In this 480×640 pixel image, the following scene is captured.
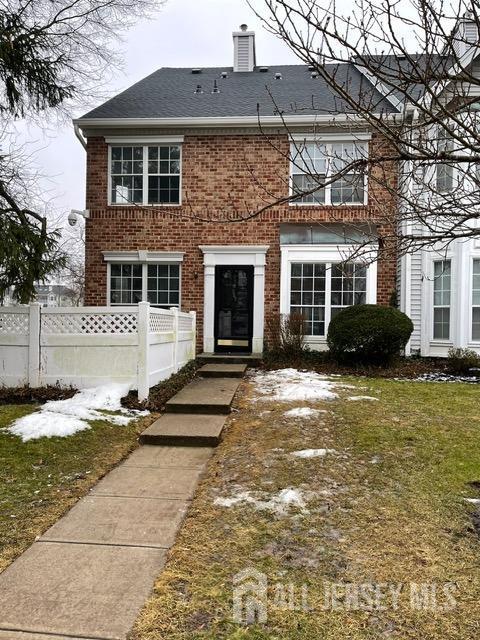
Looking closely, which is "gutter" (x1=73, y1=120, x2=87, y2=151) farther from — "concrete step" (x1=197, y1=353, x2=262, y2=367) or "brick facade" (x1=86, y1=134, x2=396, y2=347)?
"concrete step" (x1=197, y1=353, x2=262, y2=367)

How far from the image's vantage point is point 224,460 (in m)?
4.59

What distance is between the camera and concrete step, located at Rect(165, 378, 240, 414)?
255 inches

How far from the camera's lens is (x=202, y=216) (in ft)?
37.2

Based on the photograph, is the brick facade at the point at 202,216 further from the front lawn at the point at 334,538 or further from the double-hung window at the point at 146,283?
the front lawn at the point at 334,538

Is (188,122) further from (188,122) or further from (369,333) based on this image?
(369,333)

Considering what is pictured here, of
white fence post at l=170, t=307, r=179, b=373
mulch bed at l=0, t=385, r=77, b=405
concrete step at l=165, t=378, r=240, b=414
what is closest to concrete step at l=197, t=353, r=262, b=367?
white fence post at l=170, t=307, r=179, b=373

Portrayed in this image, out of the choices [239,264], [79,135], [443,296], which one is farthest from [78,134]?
[443,296]

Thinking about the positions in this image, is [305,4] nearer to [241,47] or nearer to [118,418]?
[118,418]

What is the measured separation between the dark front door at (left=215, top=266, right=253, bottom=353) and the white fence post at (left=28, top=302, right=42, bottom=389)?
516 cm

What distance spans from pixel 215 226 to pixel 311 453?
8.09 metres

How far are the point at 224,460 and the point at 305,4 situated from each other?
3700 mm

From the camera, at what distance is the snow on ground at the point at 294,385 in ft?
23.8

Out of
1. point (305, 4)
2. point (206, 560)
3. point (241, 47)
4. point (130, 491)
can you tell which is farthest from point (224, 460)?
point (241, 47)

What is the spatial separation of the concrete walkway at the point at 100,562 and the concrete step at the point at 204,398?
212 cm
